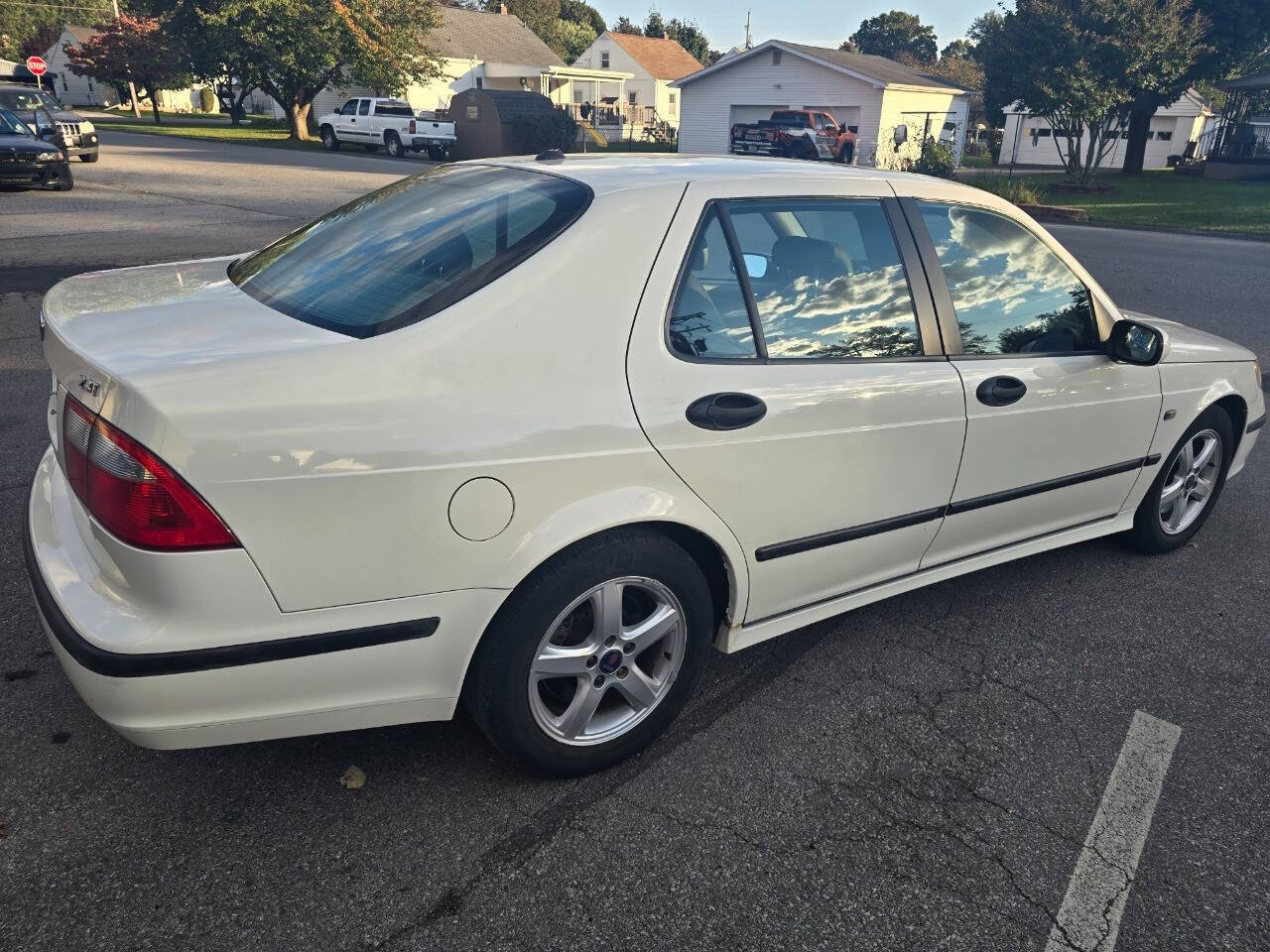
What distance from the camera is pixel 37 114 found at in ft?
63.2

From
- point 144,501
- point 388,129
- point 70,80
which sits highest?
point 70,80

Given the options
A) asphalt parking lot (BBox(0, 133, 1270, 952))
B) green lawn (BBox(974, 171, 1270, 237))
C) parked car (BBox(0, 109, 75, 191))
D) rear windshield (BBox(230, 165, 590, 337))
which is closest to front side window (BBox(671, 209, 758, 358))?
rear windshield (BBox(230, 165, 590, 337))

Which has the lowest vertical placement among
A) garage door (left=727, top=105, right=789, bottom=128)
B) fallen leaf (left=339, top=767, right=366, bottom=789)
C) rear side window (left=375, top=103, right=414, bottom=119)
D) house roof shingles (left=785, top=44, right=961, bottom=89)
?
fallen leaf (left=339, top=767, right=366, bottom=789)

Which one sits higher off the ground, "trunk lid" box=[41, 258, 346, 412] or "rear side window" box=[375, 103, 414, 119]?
"rear side window" box=[375, 103, 414, 119]

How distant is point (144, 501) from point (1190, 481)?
4.20 metres

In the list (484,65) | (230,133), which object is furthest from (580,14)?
(230,133)

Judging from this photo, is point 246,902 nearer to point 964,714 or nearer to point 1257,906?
point 964,714

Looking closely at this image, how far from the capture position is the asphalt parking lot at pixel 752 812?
2217mm

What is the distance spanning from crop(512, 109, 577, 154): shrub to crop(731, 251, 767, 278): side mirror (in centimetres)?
2972

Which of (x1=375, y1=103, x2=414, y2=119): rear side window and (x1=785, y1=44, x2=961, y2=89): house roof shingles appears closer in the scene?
(x1=375, y1=103, x2=414, y2=119): rear side window

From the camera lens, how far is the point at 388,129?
34375 millimetres

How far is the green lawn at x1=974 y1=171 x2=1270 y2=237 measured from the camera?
1973cm

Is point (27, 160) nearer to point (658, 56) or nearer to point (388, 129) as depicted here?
point (388, 129)

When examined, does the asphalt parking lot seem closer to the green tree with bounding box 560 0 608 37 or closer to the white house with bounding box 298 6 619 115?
the white house with bounding box 298 6 619 115
